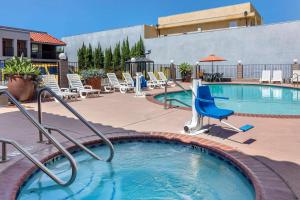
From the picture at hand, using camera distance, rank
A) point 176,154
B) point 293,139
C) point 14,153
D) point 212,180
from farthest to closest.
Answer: point 293,139 < point 176,154 < point 14,153 < point 212,180

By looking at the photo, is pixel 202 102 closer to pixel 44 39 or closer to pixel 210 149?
pixel 210 149

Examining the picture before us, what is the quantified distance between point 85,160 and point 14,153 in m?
1.10

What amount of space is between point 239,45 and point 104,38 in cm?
1640

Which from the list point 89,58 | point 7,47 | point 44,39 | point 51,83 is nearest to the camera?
point 51,83

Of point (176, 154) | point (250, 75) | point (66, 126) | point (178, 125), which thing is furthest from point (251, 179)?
point (250, 75)

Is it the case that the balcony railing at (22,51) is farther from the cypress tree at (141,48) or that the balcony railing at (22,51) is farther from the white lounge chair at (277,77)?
the white lounge chair at (277,77)

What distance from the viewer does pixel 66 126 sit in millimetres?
6508

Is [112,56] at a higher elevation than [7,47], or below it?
below

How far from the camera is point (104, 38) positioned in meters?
34.6

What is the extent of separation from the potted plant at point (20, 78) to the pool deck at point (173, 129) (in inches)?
51.1

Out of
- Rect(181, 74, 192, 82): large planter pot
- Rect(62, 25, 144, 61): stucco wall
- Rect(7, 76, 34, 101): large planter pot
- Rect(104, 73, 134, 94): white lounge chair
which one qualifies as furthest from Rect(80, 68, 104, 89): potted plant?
Rect(62, 25, 144, 61): stucco wall

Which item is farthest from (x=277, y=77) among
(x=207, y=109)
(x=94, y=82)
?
(x=207, y=109)

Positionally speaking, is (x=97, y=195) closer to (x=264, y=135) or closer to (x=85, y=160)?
(x=85, y=160)

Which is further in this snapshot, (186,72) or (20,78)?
(186,72)
